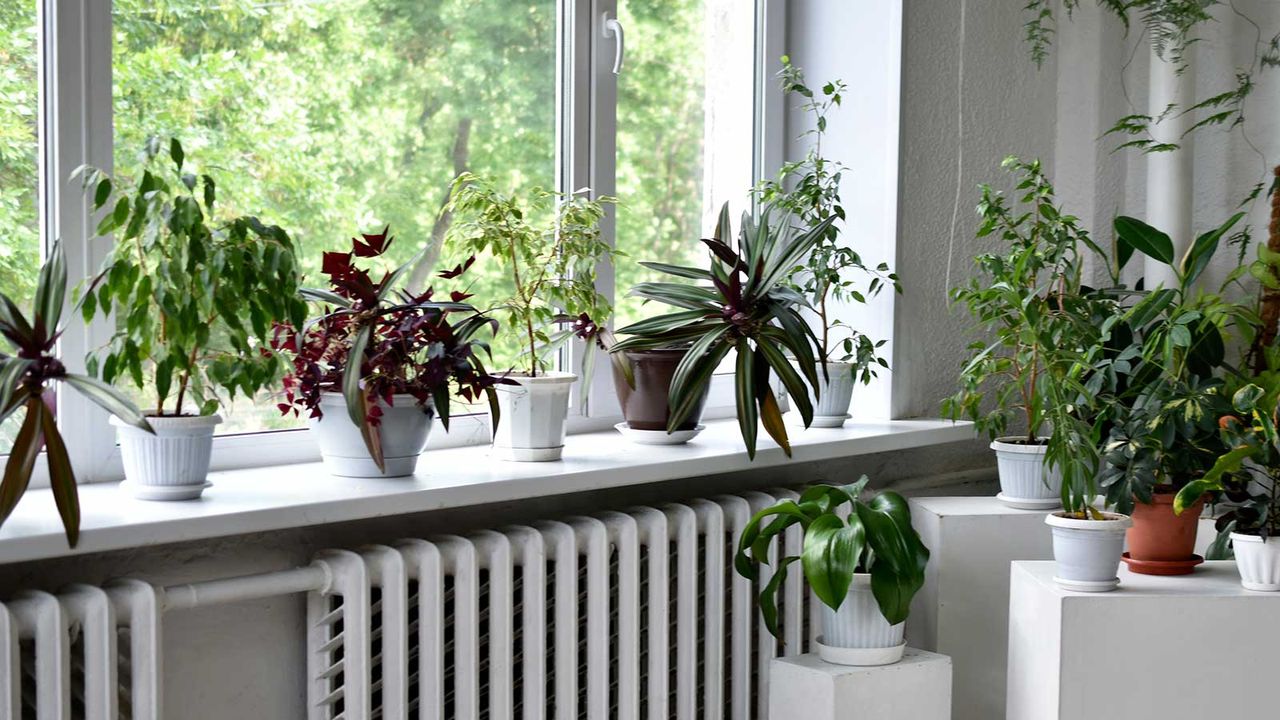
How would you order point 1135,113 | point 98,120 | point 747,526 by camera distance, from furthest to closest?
point 1135,113 < point 747,526 < point 98,120

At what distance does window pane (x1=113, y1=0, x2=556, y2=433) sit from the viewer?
1.99 m

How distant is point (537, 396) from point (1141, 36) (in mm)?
2016

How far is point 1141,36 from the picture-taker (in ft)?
10.4

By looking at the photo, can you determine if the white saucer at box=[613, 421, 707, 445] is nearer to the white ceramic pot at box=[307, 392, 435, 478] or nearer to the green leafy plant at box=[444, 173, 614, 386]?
the green leafy plant at box=[444, 173, 614, 386]

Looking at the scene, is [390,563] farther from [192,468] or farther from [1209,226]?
[1209,226]

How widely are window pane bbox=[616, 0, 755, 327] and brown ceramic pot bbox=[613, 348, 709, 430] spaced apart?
0.33 meters

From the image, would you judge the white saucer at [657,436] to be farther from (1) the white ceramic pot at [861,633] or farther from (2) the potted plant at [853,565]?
(1) the white ceramic pot at [861,633]

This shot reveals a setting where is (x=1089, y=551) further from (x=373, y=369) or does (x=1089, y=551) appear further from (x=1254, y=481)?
(x=373, y=369)

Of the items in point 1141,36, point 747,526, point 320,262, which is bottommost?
point 747,526

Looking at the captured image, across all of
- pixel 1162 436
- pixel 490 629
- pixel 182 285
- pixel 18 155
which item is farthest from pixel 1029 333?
pixel 18 155

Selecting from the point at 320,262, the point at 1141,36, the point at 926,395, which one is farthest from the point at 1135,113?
the point at 320,262

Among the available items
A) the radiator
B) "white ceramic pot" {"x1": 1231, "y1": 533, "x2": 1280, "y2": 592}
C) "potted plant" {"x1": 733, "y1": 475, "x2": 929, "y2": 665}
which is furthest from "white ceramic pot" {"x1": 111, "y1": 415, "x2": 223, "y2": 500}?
"white ceramic pot" {"x1": 1231, "y1": 533, "x2": 1280, "y2": 592}

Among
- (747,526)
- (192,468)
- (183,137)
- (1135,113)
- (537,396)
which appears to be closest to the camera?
(192,468)

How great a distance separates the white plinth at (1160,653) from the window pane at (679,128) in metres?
1.14
